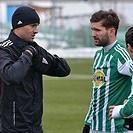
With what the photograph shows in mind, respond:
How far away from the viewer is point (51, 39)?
39125 millimetres

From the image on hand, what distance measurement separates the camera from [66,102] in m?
16.4

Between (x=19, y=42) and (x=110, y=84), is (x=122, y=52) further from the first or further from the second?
(x=19, y=42)

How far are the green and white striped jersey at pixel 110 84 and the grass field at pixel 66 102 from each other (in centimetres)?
529

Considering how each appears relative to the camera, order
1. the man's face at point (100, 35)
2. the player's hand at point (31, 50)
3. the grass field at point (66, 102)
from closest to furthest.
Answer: the player's hand at point (31, 50), the man's face at point (100, 35), the grass field at point (66, 102)

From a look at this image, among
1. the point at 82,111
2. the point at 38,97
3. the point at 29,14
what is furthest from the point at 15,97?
the point at 82,111

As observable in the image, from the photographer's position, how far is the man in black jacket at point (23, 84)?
19.5 feet

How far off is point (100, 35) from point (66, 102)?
32.4 feet

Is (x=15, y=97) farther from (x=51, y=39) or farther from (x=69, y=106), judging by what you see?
(x=51, y=39)

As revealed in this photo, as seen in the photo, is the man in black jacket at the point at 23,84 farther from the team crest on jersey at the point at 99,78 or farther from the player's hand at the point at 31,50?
the team crest on jersey at the point at 99,78

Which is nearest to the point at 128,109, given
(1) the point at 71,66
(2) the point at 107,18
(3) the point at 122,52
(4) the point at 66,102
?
(3) the point at 122,52

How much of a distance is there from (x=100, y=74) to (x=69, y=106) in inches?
358

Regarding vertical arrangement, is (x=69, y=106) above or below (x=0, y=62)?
below

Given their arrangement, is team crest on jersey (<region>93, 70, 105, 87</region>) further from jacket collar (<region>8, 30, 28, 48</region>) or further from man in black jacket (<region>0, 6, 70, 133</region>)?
jacket collar (<region>8, 30, 28, 48</region>)

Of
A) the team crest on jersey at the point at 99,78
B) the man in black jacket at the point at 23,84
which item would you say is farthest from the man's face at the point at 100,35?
the man in black jacket at the point at 23,84
